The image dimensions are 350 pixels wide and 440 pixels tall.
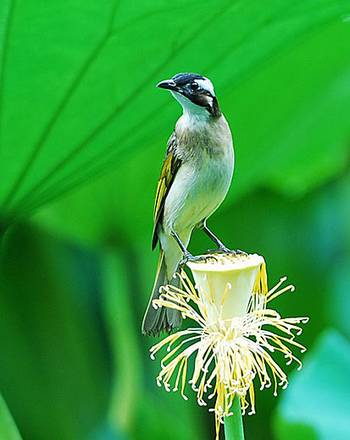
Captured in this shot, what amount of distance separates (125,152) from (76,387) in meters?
0.89

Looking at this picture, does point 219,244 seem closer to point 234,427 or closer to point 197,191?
point 197,191

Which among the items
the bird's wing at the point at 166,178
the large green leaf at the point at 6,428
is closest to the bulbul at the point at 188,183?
the bird's wing at the point at 166,178

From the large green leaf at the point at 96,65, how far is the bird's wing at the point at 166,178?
0.23 ft

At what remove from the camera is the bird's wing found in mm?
1009

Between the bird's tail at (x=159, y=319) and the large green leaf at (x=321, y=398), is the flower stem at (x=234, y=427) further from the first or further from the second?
the large green leaf at (x=321, y=398)

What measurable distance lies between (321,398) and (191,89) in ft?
2.35

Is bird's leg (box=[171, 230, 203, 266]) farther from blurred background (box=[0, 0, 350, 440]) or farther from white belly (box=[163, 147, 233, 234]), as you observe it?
blurred background (box=[0, 0, 350, 440])

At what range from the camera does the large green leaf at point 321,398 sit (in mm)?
1348

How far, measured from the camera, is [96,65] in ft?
3.34

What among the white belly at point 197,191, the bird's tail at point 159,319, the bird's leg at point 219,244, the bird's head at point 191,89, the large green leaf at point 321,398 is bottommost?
the large green leaf at point 321,398

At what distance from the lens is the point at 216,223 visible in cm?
196

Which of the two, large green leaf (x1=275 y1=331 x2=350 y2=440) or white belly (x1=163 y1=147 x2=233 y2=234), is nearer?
white belly (x1=163 y1=147 x2=233 y2=234)

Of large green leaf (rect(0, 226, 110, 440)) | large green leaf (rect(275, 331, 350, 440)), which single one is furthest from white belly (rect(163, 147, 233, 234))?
large green leaf (rect(0, 226, 110, 440))

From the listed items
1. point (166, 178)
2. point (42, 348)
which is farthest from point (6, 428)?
point (42, 348)
